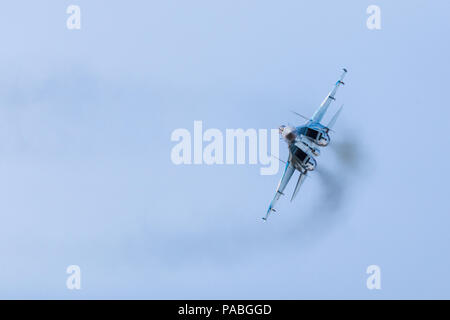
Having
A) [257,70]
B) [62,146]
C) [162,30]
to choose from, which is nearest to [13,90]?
[62,146]

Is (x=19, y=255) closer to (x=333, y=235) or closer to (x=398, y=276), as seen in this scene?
(x=333, y=235)

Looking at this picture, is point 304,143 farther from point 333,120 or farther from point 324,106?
point 333,120

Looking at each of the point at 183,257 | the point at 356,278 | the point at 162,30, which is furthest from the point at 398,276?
the point at 162,30

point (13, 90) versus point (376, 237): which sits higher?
point (13, 90)

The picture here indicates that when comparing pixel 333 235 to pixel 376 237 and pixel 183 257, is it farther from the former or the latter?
pixel 183 257

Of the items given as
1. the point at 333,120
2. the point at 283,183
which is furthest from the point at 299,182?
the point at 333,120

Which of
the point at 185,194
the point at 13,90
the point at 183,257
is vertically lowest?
the point at 183,257

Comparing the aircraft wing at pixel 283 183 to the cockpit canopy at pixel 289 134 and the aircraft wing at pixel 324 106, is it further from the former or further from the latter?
the aircraft wing at pixel 324 106
